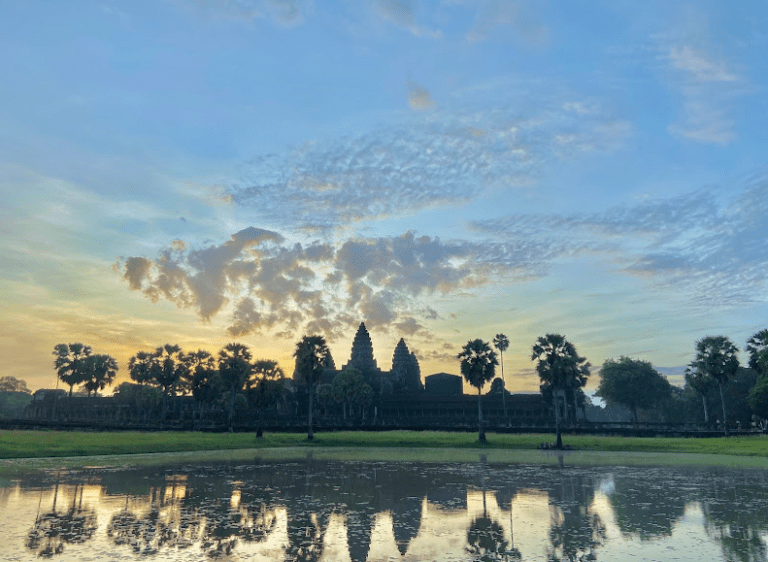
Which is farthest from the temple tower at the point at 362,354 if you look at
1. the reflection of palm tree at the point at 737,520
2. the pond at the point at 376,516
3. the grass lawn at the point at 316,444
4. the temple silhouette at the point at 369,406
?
the reflection of palm tree at the point at 737,520

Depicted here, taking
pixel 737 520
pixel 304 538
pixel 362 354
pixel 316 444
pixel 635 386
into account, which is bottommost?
pixel 316 444

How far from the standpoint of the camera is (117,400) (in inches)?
5059

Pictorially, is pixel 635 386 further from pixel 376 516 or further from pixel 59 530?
pixel 59 530

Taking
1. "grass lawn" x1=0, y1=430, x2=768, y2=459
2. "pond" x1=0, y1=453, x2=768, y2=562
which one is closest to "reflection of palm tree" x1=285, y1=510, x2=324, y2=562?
"pond" x1=0, y1=453, x2=768, y2=562

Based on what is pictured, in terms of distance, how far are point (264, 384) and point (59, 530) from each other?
56236 mm

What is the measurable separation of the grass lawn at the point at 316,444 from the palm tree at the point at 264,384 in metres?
5.87

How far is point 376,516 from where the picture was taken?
17812 mm

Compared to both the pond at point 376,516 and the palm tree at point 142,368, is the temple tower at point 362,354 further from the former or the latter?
the pond at point 376,516

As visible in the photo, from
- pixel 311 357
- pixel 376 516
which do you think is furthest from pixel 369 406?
pixel 376 516

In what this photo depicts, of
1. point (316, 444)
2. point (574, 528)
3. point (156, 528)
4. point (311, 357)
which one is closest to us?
point (156, 528)

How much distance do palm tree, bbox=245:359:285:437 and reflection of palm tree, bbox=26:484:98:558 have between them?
171 feet

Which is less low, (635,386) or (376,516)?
(635,386)

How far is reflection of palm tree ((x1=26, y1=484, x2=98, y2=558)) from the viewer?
13.3 meters

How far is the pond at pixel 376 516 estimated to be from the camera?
1340cm
